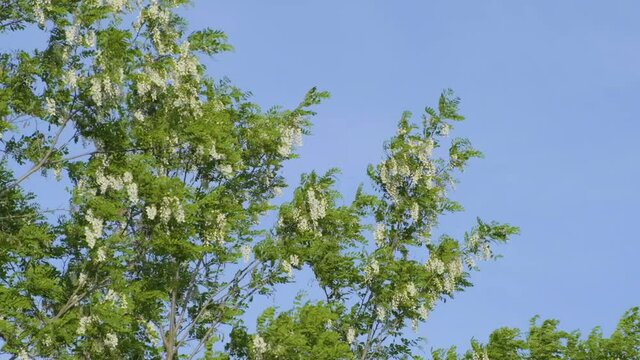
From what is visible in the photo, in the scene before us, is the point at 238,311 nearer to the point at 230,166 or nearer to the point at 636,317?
the point at 230,166

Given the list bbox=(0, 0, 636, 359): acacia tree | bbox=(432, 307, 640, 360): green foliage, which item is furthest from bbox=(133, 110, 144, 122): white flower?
bbox=(432, 307, 640, 360): green foliage

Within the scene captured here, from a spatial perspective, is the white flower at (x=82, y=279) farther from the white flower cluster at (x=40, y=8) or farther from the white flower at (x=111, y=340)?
the white flower cluster at (x=40, y=8)

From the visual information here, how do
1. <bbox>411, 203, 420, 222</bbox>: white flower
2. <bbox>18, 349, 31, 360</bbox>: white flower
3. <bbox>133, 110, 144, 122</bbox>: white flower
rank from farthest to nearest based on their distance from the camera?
<bbox>411, 203, 420, 222</bbox>: white flower
<bbox>133, 110, 144, 122</bbox>: white flower
<bbox>18, 349, 31, 360</bbox>: white flower

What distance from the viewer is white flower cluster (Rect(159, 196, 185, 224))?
21359mm

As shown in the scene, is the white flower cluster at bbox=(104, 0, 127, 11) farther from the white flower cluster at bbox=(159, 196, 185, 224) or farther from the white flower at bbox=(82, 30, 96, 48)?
the white flower cluster at bbox=(159, 196, 185, 224)

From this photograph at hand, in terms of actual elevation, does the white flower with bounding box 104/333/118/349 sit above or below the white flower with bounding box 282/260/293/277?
below

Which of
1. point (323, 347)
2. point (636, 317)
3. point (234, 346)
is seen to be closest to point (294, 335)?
point (323, 347)

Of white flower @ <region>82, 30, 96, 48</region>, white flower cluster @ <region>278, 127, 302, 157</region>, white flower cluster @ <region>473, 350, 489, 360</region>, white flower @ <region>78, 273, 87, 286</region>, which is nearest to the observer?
white flower @ <region>78, 273, 87, 286</region>

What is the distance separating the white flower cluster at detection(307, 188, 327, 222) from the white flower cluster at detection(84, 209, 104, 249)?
5.60m

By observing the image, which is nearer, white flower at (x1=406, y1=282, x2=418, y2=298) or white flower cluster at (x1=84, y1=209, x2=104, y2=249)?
white flower cluster at (x1=84, y1=209, x2=104, y2=249)

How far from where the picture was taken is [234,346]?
23.1 meters

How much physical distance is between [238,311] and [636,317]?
35.7ft

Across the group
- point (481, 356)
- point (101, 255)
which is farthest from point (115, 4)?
point (481, 356)

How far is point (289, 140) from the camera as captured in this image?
2531cm
